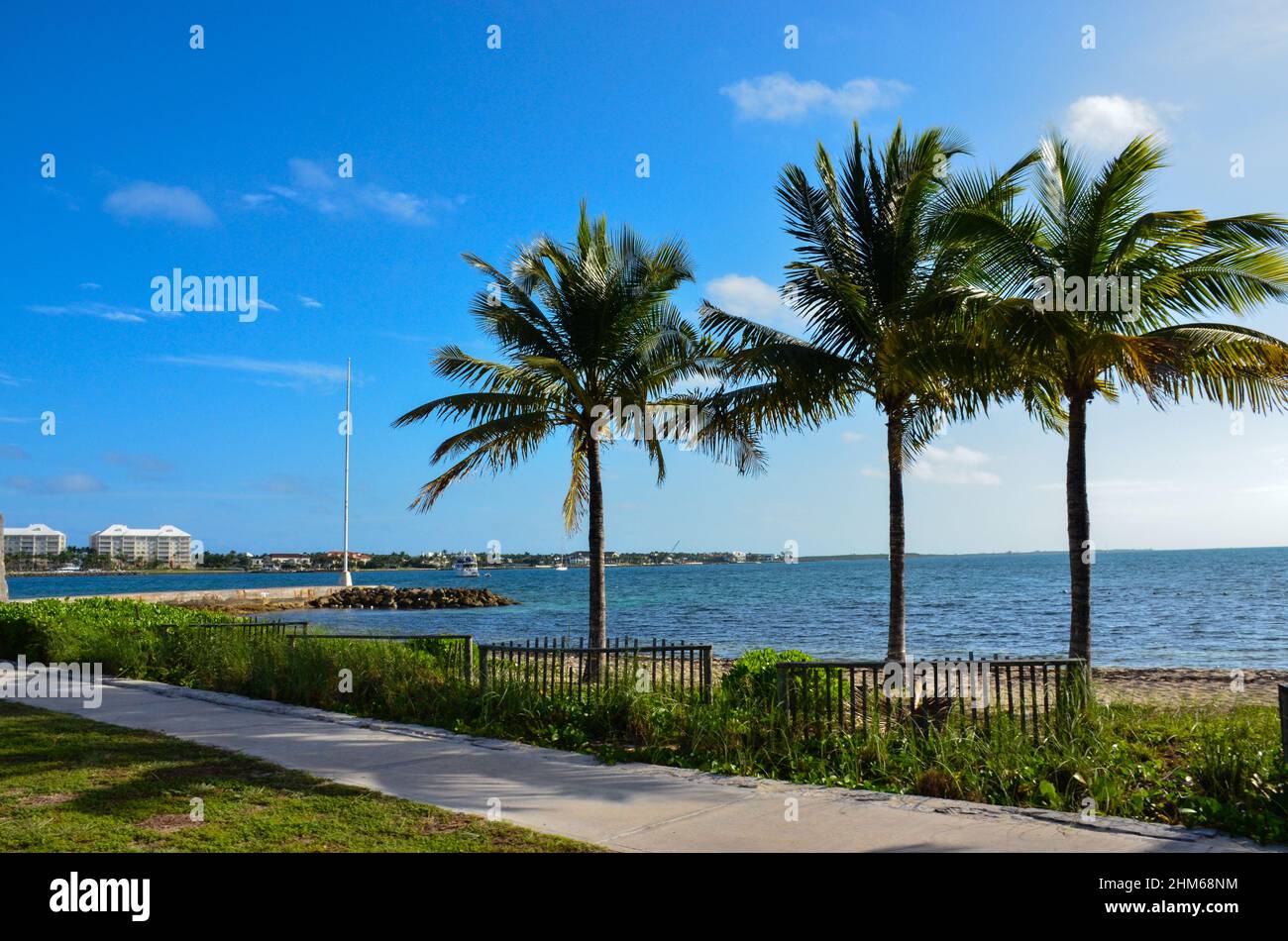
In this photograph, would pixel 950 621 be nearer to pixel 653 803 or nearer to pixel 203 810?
pixel 653 803

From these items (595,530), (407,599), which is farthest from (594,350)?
(407,599)

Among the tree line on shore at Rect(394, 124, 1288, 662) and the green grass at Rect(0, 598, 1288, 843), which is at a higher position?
the tree line on shore at Rect(394, 124, 1288, 662)

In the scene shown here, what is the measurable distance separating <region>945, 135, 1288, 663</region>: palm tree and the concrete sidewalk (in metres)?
4.51

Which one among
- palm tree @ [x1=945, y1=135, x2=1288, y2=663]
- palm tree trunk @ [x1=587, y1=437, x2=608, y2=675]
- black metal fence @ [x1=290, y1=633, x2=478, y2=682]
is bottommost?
black metal fence @ [x1=290, y1=633, x2=478, y2=682]

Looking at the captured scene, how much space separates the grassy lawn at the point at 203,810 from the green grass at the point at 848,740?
8.71 ft

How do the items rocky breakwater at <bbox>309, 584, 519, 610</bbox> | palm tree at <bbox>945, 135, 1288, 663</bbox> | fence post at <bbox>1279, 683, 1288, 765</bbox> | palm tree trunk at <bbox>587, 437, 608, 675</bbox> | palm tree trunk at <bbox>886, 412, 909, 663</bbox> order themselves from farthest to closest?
rocky breakwater at <bbox>309, 584, 519, 610</bbox> → palm tree trunk at <bbox>587, 437, 608, 675</bbox> → palm tree trunk at <bbox>886, 412, 909, 663</bbox> → palm tree at <bbox>945, 135, 1288, 663</bbox> → fence post at <bbox>1279, 683, 1288, 765</bbox>

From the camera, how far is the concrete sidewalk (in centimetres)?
604

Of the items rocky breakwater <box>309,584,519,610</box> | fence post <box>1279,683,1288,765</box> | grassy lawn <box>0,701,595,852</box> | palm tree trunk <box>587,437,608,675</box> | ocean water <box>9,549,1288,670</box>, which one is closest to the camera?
grassy lawn <box>0,701,595,852</box>

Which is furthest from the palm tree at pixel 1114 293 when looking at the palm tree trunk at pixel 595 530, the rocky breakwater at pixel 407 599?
the rocky breakwater at pixel 407 599

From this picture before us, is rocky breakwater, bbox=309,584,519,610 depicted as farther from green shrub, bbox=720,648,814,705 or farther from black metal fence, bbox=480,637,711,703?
green shrub, bbox=720,648,814,705

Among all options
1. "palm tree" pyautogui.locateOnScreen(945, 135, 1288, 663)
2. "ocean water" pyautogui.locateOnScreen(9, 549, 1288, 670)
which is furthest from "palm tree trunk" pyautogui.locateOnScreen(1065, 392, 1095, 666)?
"ocean water" pyautogui.locateOnScreen(9, 549, 1288, 670)

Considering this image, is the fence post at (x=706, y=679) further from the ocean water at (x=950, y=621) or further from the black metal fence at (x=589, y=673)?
the ocean water at (x=950, y=621)

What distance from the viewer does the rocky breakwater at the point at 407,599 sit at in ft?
224

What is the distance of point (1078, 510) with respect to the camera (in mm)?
11273
